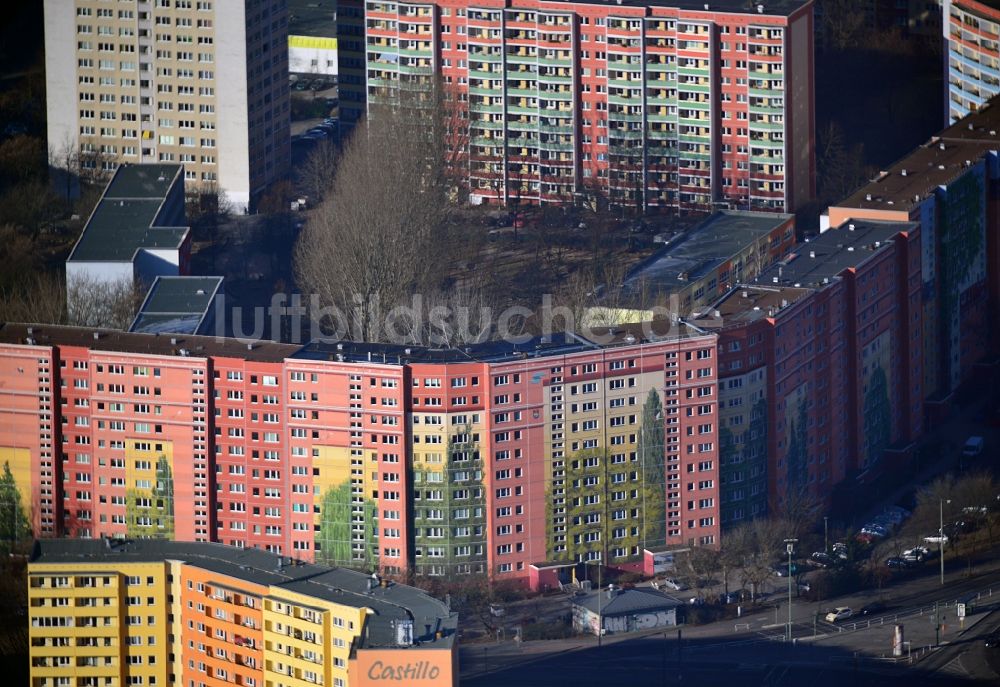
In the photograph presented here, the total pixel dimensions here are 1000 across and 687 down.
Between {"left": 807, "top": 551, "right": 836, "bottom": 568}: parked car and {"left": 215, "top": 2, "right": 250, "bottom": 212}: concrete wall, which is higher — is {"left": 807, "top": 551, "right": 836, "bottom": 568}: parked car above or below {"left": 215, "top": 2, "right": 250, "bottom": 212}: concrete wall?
below

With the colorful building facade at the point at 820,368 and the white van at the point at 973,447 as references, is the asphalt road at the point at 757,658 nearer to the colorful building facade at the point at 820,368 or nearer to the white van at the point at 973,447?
the colorful building facade at the point at 820,368

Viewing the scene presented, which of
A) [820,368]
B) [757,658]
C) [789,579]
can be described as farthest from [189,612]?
[820,368]

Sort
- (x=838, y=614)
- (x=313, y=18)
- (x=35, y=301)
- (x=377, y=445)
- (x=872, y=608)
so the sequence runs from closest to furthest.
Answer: (x=377, y=445)
(x=838, y=614)
(x=872, y=608)
(x=35, y=301)
(x=313, y=18)

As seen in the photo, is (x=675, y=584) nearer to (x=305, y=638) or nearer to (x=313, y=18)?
(x=305, y=638)

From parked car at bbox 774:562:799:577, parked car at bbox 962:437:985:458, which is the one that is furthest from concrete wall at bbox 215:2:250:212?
parked car at bbox 774:562:799:577

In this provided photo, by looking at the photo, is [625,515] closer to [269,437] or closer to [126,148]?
[269,437]

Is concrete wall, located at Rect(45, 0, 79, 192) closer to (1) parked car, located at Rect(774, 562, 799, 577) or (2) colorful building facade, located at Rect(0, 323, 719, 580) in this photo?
(2) colorful building facade, located at Rect(0, 323, 719, 580)

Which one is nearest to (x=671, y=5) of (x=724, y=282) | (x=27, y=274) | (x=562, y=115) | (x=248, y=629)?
(x=562, y=115)
